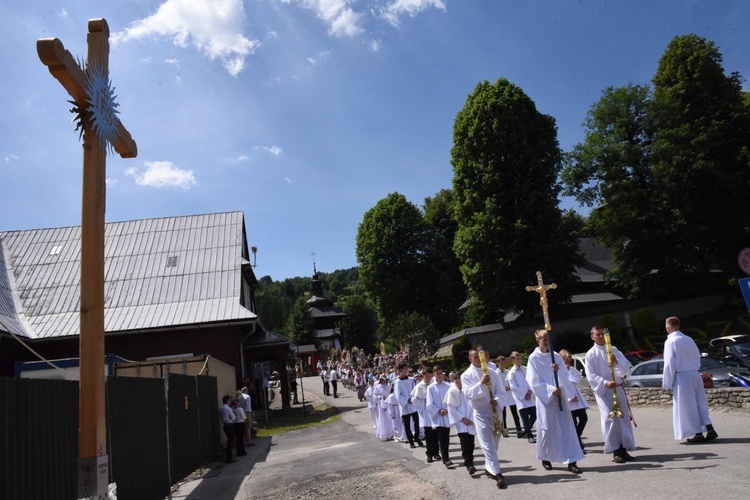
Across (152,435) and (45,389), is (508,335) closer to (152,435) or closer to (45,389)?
(152,435)

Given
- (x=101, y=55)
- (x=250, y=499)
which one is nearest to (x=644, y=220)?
(x=250, y=499)

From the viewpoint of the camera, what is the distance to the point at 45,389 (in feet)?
18.7

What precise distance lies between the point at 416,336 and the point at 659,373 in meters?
23.2

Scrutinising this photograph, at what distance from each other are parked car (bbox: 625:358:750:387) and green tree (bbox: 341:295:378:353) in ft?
196

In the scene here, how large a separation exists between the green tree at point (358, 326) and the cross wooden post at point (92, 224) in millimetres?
71337

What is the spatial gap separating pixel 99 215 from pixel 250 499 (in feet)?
21.9

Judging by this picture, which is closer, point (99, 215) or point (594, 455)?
point (99, 215)

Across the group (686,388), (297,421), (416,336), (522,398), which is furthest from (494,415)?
(416,336)

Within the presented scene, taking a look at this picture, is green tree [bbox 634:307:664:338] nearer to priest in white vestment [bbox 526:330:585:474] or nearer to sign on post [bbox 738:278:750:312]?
sign on post [bbox 738:278:750:312]

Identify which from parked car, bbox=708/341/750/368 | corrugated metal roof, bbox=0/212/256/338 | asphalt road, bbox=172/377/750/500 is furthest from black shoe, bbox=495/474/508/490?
corrugated metal roof, bbox=0/212/256/338

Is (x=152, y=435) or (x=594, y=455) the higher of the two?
(x=152, y=435)

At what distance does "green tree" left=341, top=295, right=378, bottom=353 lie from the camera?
76.0 m

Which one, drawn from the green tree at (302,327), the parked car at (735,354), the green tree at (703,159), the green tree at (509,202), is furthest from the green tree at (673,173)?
the green tree at (302,327)

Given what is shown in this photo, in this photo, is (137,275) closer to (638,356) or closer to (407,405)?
(407,405)
